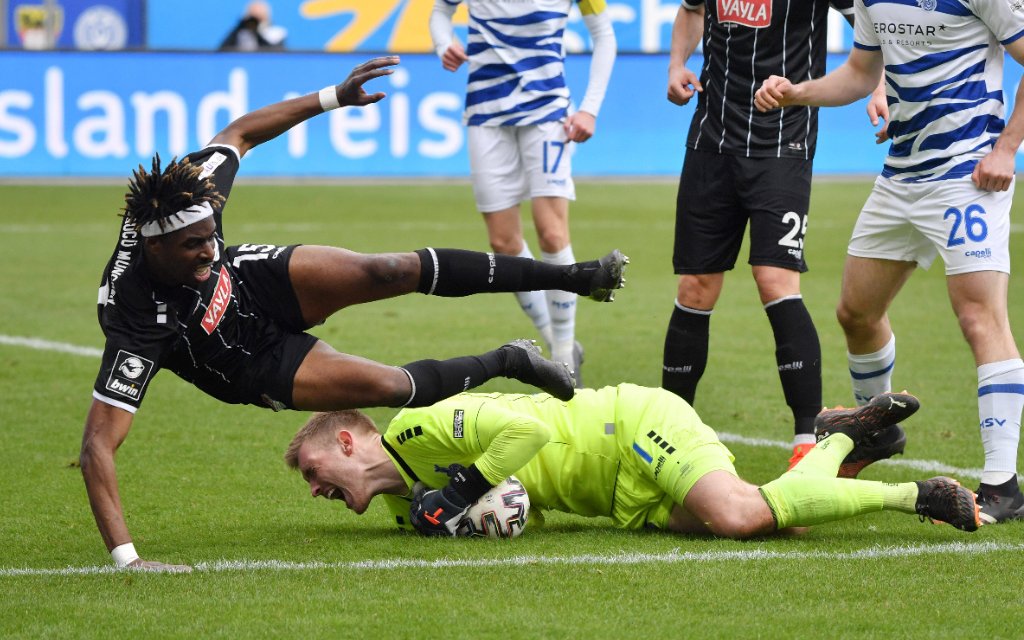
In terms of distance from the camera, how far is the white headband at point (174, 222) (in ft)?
16.5

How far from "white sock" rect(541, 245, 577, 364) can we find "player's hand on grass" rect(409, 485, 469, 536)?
3.29 m

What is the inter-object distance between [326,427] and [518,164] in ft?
11.9

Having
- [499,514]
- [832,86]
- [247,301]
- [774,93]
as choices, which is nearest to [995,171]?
[832,86]

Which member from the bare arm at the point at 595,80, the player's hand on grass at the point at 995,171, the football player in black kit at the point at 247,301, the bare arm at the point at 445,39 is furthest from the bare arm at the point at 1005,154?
the bare arm at the point at 445,39

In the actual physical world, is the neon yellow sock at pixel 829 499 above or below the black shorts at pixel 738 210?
below

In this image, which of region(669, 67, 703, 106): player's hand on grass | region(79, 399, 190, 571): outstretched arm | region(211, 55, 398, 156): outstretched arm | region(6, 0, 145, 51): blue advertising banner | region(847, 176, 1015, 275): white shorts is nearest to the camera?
region(79, 399, 190, 571): outstretched arm

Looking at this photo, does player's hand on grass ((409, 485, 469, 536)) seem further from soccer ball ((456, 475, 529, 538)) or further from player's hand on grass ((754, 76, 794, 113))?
player's hand on grass ((754, 76, 794, 113))

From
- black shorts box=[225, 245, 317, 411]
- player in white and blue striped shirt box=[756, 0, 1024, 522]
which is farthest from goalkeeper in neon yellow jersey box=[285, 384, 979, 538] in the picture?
player in white and blue striped shirt box=[756, 0, 1024, 522]

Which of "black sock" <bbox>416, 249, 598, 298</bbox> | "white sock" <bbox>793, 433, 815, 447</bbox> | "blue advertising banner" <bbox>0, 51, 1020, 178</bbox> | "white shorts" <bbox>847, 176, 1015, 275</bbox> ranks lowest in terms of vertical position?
"blue advertising banner" <bbox>0, 51, 1020, 178</bbox>

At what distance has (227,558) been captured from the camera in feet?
17.2

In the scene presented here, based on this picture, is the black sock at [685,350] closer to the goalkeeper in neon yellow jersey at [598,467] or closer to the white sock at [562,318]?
the goalkeeper in neon yellow jersey at [598,467]

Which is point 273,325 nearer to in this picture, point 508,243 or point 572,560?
point 572,560

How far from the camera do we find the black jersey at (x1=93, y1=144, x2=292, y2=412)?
5051mm

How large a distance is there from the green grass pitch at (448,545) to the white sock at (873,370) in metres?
0.36
